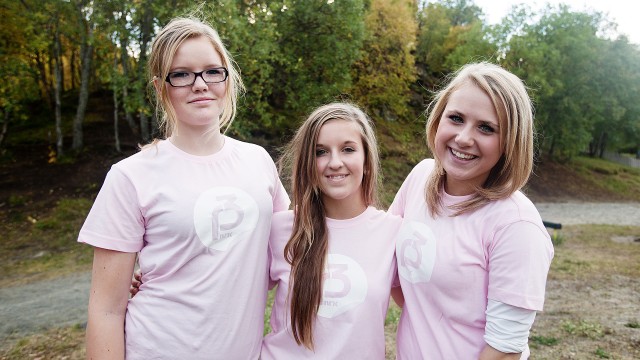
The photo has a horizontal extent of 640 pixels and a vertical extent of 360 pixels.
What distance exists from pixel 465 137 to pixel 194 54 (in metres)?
1.32

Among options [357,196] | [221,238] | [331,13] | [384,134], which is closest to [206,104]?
[221,238]

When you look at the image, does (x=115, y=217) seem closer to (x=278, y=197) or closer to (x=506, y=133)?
(x=278, y=197)

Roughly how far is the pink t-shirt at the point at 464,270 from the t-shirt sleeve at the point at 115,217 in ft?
4.25

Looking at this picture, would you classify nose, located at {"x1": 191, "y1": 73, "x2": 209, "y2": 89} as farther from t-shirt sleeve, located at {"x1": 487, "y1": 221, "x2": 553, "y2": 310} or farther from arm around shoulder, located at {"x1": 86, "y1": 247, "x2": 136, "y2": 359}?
t-shirt sleeve, located at {"x1": 487, "y1": 221, "x2": 553, "y2": 310}

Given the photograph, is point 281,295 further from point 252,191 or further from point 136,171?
point 136,171

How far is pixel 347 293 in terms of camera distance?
7.34 feet

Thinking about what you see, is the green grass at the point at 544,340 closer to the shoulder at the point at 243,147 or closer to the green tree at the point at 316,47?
the shoulder at the point at 243,147

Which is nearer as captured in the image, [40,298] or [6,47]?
[40,298]

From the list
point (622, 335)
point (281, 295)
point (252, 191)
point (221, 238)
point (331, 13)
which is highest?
point (331, 13)

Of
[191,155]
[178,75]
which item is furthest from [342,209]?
[178,75]

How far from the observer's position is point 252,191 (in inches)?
87.1

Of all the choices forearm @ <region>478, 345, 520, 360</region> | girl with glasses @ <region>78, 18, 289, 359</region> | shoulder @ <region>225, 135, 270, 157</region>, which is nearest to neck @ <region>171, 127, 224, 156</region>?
girl with glasses @ <region>78, 18, 289, 359</region>

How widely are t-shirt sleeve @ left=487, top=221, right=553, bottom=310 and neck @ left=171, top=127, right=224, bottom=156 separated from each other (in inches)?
56.4

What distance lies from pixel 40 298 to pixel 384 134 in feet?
62.2
